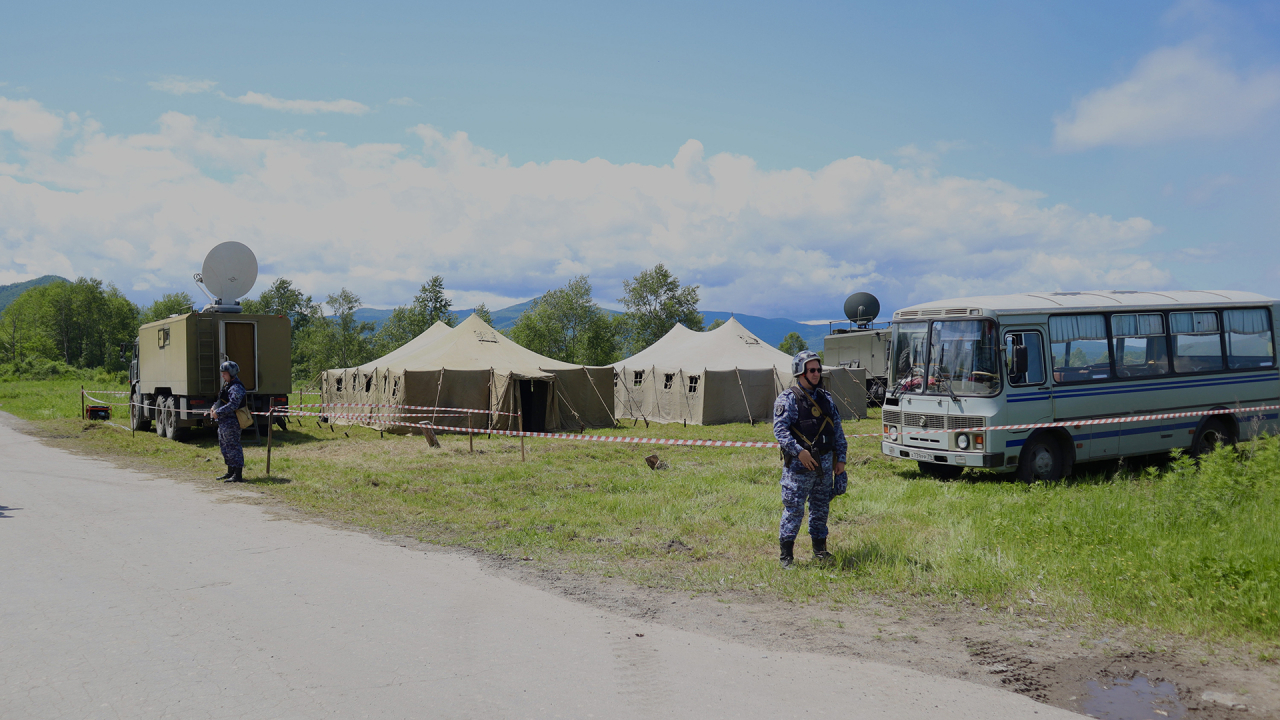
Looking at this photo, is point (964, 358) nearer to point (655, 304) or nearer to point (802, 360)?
point (802, 360)

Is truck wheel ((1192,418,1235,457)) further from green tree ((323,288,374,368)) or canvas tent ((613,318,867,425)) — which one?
green tree ((323,288,374,368))

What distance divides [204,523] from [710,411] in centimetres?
1698

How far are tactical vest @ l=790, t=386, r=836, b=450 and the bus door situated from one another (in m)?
5.03

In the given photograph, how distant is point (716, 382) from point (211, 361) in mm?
13868

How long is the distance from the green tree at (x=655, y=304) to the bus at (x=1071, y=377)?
59257 mm

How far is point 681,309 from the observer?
71438mm

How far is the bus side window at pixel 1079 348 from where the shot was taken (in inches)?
427

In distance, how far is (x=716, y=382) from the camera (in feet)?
78.0

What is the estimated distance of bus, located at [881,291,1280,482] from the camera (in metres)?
10.4

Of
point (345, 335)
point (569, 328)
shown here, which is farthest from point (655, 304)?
point (345, 335)

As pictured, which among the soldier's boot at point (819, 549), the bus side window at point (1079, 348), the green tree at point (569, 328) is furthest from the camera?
the green tree at point (569, 328)

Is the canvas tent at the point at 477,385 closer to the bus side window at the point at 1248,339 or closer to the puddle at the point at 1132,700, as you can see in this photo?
the bus side window at the point at 1248,339

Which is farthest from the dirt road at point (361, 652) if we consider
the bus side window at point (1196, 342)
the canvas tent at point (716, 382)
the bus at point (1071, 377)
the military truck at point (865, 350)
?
the military truck at point (865, 350)

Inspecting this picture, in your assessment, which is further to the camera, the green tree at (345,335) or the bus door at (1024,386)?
the green tree at (345,335)
